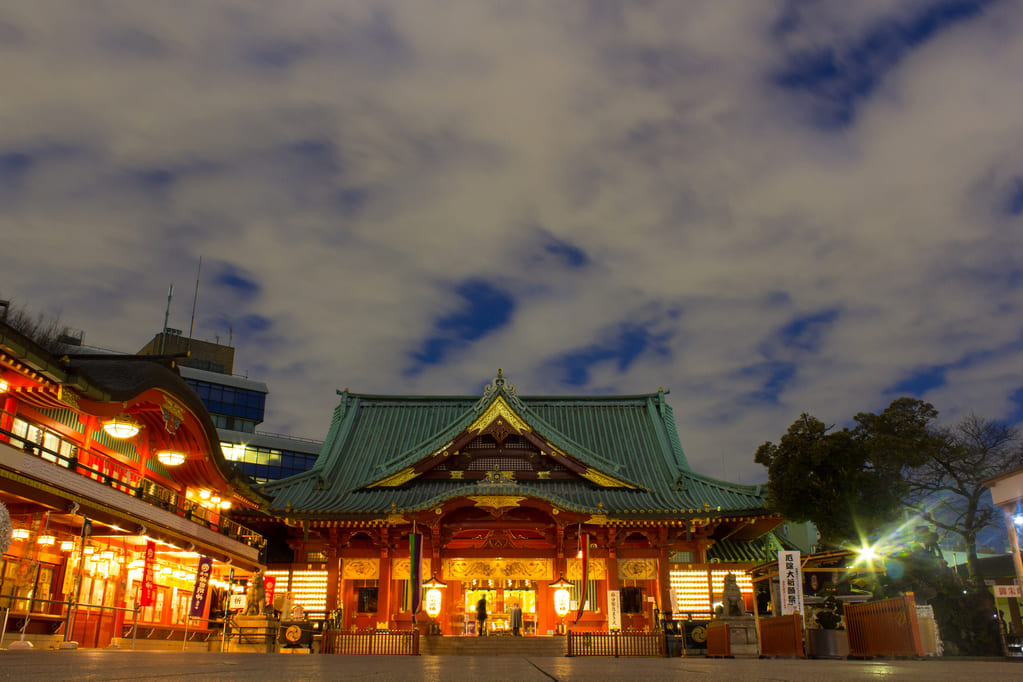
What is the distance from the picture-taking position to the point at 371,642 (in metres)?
22.0

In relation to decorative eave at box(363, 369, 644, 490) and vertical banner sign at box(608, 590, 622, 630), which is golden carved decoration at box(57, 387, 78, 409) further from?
vertical banner sign at box(608, 590, 622, 630)

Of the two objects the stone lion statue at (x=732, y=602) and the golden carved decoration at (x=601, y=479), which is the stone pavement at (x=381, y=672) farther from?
the golden carved decoration at (x=601, y=479)

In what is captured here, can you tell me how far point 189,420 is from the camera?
25.4 metres

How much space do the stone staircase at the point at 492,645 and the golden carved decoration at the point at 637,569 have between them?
4.44 metres

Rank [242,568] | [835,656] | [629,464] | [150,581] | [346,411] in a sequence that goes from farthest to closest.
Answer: [346,411]
[629,464]
[242,568]
[150,581]
[835,656]

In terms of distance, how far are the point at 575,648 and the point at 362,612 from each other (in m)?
9.01

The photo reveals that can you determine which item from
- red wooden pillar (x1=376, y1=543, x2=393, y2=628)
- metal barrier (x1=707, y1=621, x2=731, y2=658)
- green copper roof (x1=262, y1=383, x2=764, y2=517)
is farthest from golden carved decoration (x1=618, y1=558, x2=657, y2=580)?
red wooden pillar (x1=376, y1=543, x2=393, y2=628)

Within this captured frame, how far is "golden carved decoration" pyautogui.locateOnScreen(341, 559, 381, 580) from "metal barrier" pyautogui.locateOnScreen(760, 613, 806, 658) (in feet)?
46.0

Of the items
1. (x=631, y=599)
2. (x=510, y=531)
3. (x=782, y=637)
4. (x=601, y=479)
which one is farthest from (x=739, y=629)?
(x=510, y=531)

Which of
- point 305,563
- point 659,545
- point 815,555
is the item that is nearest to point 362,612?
point 305,563

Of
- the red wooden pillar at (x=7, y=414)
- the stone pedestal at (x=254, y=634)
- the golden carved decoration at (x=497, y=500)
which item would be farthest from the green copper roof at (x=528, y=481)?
the red wooden pillar at (x=7, y=414)

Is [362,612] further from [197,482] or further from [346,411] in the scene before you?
[346,411]

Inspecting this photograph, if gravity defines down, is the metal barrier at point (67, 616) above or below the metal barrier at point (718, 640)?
above

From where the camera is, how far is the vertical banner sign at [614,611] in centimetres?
2638
